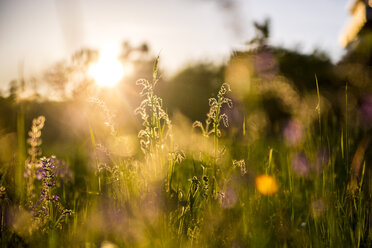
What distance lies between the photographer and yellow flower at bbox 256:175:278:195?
1.83m

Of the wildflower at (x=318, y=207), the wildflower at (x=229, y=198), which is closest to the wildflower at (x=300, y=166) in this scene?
the wildflower at (x=318, y=207)

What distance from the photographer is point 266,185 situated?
1874 millimetres

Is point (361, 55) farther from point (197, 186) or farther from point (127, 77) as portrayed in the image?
point (127, 77)

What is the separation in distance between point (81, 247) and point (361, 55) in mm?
5145

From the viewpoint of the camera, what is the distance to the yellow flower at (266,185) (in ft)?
6.02

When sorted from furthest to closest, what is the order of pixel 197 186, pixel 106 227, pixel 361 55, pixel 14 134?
pixel 361 55 < pixel 14 134 < pixel 106 227 < pixel 197 186

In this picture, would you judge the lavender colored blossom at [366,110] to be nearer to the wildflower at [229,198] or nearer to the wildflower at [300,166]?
the wildflower at [300,166]

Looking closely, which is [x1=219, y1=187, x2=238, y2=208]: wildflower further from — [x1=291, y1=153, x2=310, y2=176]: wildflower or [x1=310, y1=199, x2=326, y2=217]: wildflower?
[x1=291, y1=153, x2=310, y2=176]: wildflower

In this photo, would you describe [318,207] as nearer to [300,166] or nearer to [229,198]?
[229,198]

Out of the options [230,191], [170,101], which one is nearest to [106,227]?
[230,191]

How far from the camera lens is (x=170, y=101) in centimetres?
767

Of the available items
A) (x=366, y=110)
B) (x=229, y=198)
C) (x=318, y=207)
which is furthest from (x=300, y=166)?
(x=366, y=110)

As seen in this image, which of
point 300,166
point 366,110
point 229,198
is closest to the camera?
point 229,198

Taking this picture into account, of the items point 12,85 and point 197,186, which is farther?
point 12,85
